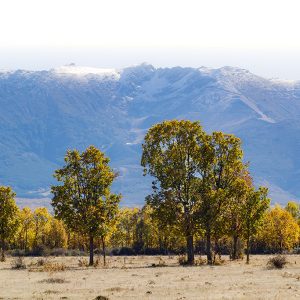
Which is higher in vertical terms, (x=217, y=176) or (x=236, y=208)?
(x=217, y=176)

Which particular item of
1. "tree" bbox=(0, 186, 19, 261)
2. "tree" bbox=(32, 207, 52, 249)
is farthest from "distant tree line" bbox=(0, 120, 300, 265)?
"tree" bbox=(32, 207, 52, 249)

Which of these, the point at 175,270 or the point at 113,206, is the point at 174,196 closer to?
the point at 113,206

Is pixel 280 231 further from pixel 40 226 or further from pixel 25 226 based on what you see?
pixel 25 226

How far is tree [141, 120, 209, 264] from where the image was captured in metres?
74.3

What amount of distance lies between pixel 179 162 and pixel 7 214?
26252mm

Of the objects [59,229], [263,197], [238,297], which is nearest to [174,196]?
[263,197]

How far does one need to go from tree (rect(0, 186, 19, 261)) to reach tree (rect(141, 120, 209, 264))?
22139 millimetres

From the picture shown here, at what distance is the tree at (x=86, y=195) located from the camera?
241ft

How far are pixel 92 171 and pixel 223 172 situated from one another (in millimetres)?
15711

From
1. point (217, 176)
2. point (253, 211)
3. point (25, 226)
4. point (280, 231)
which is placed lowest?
point (253, 211)

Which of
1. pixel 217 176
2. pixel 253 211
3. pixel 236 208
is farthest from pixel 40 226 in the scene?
pixel 253 211

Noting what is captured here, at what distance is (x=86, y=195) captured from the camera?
74.4 m

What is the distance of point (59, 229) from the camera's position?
6216 inches

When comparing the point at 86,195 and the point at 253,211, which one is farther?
the point at 253,211
